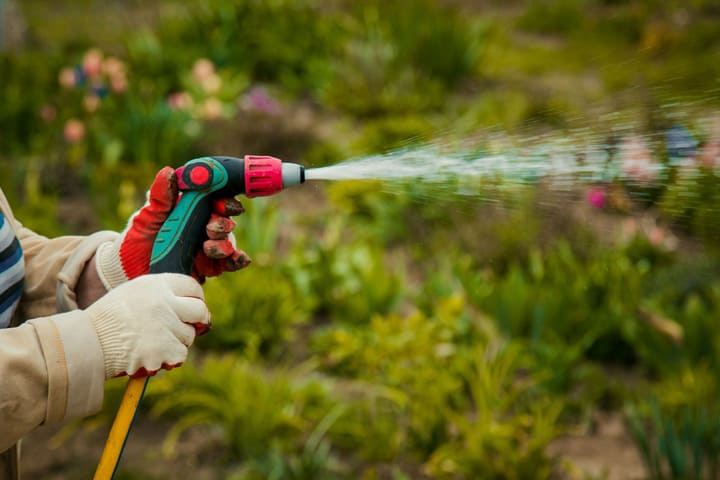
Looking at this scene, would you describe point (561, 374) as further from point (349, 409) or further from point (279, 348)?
point (279, 348)

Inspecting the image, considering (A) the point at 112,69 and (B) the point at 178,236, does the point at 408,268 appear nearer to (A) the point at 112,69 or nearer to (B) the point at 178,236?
(A) the point at 112,69

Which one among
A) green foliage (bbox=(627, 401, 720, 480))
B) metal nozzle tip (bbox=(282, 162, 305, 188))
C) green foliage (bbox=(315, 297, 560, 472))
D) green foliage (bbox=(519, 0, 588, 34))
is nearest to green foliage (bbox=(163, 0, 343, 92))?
green foliage (bbox=(519, 0, 588, 34))

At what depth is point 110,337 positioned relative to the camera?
1376 millimetres

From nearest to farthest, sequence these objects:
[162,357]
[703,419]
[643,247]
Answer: [162,357] < [703,419] < [643,247]

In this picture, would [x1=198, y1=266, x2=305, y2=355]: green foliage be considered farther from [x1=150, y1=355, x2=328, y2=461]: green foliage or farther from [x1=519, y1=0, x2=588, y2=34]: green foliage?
[x1=519, y1=0, x2=588, y2=34]: green foliage

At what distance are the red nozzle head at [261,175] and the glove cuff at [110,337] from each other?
32cm

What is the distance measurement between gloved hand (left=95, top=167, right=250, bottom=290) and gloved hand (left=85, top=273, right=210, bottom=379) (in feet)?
0.42

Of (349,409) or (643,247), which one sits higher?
(643,247)

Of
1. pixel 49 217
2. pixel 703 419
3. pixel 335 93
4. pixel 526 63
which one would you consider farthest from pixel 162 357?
pixel 526 63

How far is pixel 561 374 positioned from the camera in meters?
3.05

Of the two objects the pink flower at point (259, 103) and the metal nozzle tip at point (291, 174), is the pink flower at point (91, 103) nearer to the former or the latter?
the pink flower at point (259, 103)

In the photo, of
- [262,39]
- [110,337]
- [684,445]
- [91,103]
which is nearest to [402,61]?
[262,39]

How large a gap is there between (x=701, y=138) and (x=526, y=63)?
4.81 meters

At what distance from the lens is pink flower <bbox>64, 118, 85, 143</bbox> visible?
4426 millimetres
